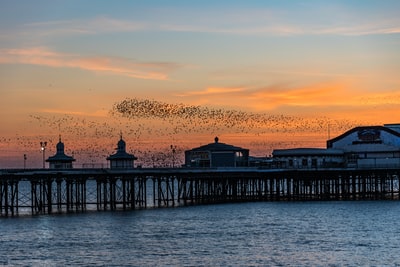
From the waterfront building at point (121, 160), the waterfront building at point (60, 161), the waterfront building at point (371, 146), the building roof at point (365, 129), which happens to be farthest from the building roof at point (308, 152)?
the waterfront building at point (60, 161)

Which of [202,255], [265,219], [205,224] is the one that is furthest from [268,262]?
[265,219]

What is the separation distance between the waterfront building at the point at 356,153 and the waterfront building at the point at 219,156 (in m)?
5.79

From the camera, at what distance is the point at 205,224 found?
241ft

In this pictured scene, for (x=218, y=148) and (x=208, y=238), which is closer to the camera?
(x=208, y=238)

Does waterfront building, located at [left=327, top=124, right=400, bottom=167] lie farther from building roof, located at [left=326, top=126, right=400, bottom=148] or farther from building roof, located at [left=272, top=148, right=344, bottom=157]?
building roof, located at [left=272, top=148, right=344, bottom=157]

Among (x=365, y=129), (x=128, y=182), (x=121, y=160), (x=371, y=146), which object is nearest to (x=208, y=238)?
(x=121, y=160)

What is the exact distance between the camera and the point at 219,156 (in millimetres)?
107750

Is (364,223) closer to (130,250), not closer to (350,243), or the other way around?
(350,243)

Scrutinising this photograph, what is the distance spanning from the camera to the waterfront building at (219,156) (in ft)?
353

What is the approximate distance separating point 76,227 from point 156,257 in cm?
1838

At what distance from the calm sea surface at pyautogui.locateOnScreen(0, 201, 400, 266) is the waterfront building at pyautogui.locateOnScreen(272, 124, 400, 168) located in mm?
19041

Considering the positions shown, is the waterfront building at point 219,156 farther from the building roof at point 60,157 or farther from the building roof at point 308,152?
the building roof at point 60,157

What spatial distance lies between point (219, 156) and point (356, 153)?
1672 centimetres

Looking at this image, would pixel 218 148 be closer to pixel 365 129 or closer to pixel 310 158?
pixel 310 158
